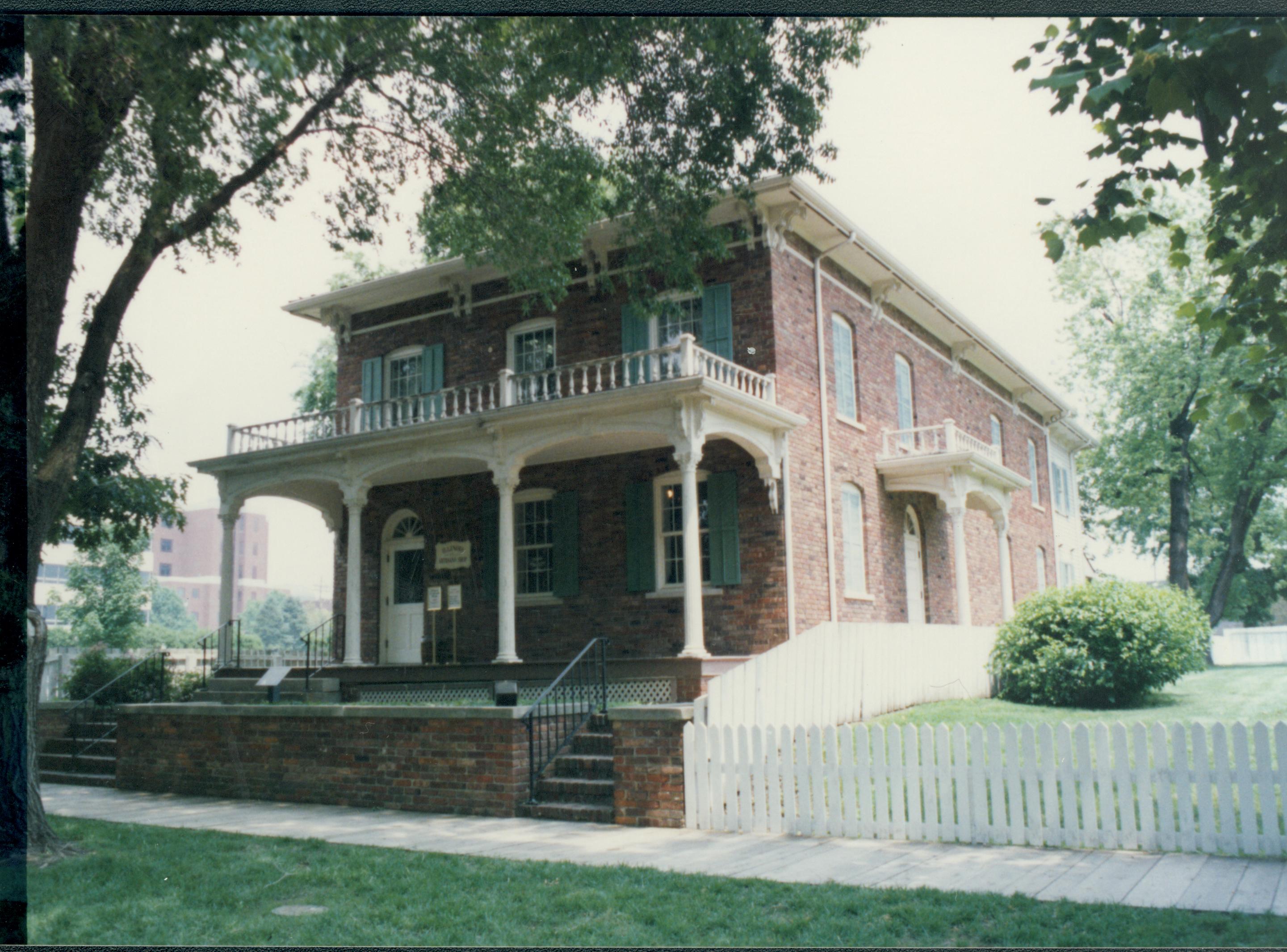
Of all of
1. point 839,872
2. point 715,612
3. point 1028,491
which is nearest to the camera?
point 839,872

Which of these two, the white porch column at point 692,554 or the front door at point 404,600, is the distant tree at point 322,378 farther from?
the white porch column at point 692,554

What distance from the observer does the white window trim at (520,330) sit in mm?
15445

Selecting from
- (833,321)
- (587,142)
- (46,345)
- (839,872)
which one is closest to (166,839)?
(46,345)

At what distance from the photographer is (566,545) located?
47.7 feet

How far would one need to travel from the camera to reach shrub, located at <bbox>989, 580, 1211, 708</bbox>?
12359mm

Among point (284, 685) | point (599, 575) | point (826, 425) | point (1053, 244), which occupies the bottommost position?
point (284, 685)

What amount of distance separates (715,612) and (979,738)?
6.75 m

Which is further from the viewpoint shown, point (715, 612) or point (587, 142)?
point (715, 612)

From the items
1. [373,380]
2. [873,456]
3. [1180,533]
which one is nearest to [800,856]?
[1180,533]

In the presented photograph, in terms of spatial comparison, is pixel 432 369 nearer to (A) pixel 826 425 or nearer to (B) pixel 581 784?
(A) pixel 826 425

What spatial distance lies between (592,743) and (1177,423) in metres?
5.48

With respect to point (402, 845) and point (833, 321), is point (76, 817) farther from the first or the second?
point (833, 321)

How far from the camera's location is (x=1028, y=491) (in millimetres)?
21500

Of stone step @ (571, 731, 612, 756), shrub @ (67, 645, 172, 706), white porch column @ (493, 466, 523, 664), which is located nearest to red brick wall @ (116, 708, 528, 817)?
stone step @ (571, 731, 612, 756)
